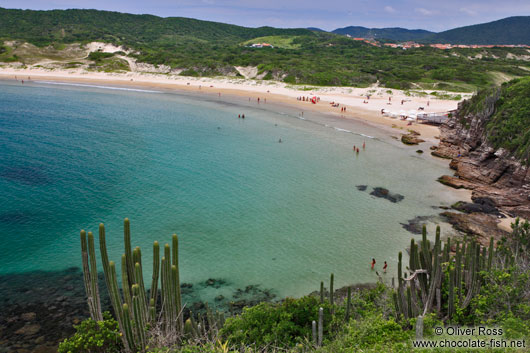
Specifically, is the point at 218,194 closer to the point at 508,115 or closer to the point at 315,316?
the point at 315,316

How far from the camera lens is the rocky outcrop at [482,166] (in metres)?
31.5

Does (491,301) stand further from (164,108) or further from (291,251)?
(164,108)

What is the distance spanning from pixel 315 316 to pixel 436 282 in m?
Answer: 4.96

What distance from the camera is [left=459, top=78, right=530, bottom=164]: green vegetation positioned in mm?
33844

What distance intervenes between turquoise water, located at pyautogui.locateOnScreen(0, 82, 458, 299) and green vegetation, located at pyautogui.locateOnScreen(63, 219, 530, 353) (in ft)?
22.7

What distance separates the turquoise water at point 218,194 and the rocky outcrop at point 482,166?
267 cm

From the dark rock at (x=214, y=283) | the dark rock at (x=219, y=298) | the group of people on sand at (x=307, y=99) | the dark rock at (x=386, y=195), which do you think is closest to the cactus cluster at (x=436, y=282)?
the dark rock at (x=219, y=298)

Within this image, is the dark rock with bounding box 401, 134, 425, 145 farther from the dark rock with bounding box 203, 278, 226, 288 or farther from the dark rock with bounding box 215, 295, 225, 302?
the dark rock with bounding box 215, 295, 225, 302

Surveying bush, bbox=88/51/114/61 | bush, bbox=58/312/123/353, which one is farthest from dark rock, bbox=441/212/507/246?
bush, bbox=88/51/114/61

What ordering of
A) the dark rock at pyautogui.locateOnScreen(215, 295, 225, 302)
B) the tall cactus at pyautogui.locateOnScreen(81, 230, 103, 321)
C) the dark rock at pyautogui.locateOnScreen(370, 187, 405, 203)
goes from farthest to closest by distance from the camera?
1. the dark rock at pyautogui.locateOnScreen(370, 187, 405, 203)
2. the dark rock at pyautogui.locateOnScreen(215, 295, 225, 302)
3. the tall cactus at pyautogui.locateOnScreen(81, 230, 103, 321)

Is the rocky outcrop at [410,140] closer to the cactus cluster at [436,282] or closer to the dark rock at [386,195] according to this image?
the dark rock at [386,195]

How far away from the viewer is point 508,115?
3706 cm

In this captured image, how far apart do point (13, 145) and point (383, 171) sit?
45193 millimetres

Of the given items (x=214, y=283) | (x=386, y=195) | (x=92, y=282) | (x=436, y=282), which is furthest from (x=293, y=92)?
(x=92, y=282)
